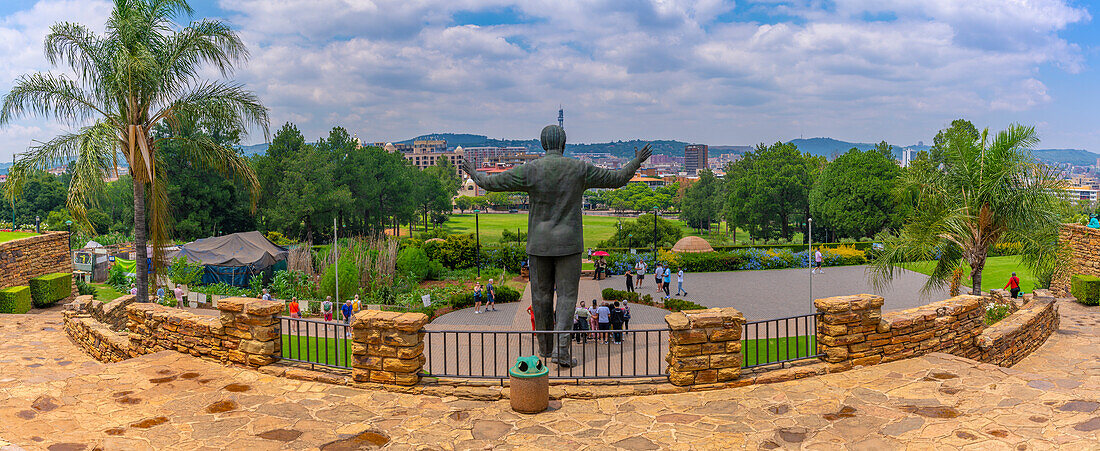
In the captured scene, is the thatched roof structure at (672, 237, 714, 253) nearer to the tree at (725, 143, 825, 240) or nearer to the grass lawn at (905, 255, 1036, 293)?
the grass lawn at (905, 255, 1036, 293)

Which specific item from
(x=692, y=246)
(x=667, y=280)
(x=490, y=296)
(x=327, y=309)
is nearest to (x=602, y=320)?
(x=490, y=296)

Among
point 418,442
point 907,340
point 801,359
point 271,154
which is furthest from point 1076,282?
point 271,154

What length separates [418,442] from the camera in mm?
6270

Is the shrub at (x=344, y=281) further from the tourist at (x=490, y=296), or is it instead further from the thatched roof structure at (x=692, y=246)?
the thatched roof structure at (x=692, y=246)

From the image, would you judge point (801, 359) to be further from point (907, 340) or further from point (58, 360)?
point (58, 360)

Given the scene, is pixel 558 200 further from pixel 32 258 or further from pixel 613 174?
pixel 32 258

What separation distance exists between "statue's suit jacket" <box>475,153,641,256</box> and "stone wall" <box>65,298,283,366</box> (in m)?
3.44

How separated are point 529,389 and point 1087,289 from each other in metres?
18.7

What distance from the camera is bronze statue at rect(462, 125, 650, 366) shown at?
30.9 ft

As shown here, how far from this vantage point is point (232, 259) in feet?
84.8

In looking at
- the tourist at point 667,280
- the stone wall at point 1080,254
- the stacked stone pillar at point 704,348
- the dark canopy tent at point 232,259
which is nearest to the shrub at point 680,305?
the tourist at point 667,280

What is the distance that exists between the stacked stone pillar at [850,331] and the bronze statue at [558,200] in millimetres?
3161

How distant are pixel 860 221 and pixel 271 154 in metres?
37.1

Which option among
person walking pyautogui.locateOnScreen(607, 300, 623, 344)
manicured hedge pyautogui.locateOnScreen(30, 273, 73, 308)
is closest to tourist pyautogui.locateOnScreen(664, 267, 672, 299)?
person walking pyautogui.locateOnScreen(607, 300, 623, 344)
